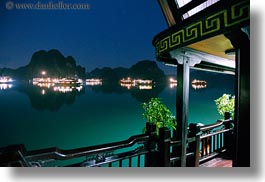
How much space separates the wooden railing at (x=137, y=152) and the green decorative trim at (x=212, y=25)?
137cm

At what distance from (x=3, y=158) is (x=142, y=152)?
171 cm

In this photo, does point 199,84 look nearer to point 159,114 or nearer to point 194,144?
point 159,114

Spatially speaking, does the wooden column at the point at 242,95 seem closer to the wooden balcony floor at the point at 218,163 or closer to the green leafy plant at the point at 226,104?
the wooden balcony floor at the point at 218,163

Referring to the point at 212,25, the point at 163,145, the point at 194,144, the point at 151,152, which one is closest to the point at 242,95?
the point at 212,25

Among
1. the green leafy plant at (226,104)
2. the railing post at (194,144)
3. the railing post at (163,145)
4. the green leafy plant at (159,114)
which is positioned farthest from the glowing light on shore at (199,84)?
the railing post at (163,145)

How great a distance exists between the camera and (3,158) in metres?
1.87

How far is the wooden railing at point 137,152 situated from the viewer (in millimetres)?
1972

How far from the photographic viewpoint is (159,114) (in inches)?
177

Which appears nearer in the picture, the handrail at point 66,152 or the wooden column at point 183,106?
the handrail at point 66,152

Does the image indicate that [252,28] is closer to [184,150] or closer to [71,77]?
[184,150]

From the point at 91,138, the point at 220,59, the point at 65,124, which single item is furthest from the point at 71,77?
the point at 220,59

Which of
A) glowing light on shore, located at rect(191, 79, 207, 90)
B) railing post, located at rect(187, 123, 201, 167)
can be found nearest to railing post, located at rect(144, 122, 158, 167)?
railing post, located at rect(187, 123, 201, 167)

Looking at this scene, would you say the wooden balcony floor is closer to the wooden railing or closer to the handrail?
the wooden railing

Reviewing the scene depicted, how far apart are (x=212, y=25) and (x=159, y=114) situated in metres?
2.71
